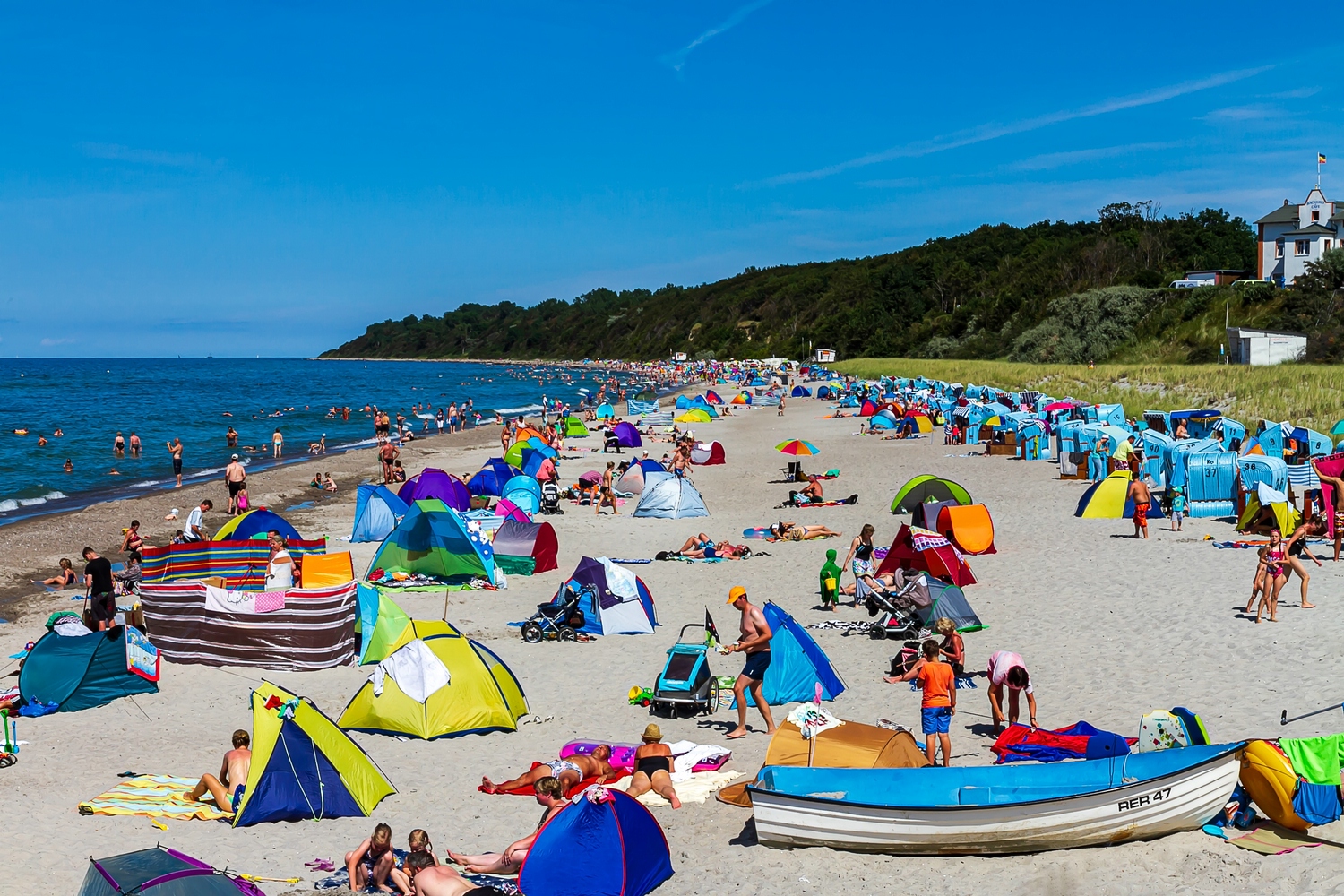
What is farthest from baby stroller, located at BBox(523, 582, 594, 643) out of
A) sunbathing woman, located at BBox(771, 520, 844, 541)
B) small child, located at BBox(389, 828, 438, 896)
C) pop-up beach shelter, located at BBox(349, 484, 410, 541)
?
pop-up beach shelter, located at BBox(349, 484, 410, 541)

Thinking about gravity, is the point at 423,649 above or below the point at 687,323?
below

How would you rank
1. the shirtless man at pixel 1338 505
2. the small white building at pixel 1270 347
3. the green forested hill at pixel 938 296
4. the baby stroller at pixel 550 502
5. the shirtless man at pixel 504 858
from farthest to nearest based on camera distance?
the green forested hill at pixel 938 296, the small white building at pixel 1270 347, the baby stroller at pixel 550 502, the shirtless man at pixel 1338 505, the shirtless man at pixel 504 858

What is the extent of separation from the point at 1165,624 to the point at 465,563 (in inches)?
375

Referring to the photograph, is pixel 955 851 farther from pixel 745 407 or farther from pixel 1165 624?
pixel 745 407

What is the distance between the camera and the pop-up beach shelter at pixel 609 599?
13.1 meters

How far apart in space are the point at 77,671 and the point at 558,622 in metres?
5.17

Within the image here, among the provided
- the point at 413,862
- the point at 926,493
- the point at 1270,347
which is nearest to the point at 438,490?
the point at 926,493

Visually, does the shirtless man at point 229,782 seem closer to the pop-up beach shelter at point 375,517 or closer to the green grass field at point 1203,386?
the pop-up beach shelter at point 375,517

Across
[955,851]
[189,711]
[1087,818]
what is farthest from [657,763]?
[189,711]

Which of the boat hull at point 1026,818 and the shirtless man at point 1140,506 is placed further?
the shirtless man at point 1140,506

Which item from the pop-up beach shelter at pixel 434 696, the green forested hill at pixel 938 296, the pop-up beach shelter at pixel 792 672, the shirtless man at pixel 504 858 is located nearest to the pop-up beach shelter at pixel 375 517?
the pop-up beach shelter at pixel 434 696

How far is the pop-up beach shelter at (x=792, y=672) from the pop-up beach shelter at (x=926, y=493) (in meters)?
9.50

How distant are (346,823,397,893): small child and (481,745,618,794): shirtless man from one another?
1.56m

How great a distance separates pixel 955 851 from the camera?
6.97m
